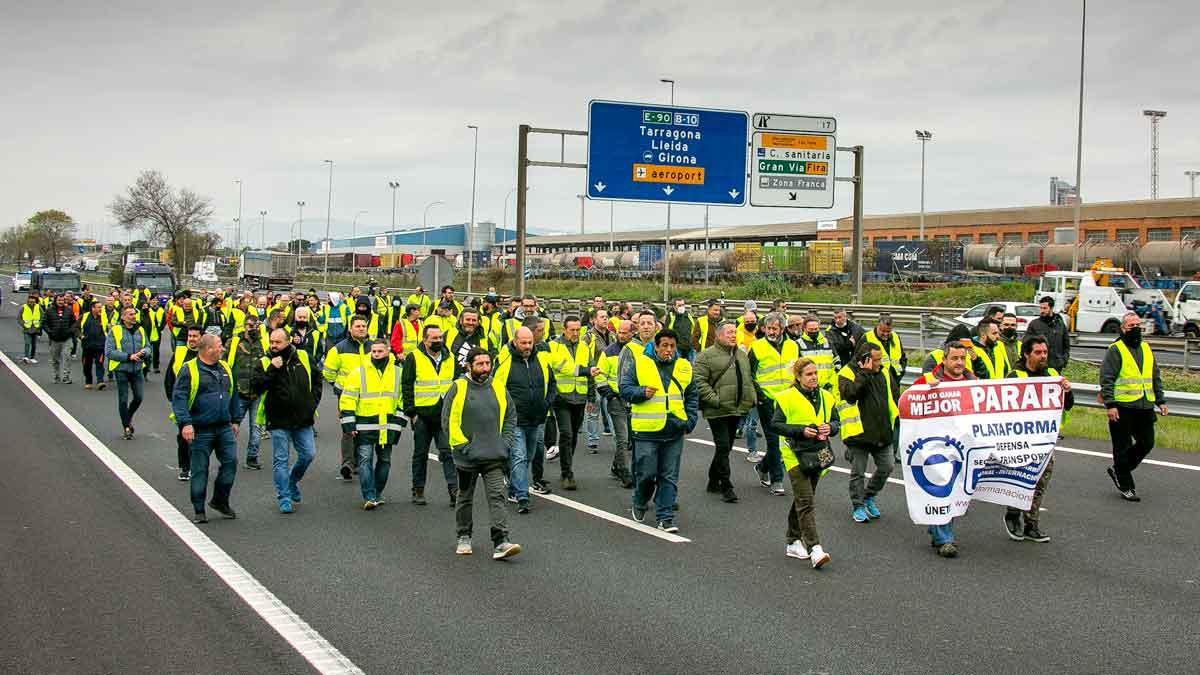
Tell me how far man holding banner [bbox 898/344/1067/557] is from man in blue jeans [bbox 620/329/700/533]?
1932 mm

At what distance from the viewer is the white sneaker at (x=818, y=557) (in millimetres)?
8719

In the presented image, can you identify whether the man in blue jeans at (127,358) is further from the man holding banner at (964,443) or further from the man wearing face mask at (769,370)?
the man holding banner at (964,443)

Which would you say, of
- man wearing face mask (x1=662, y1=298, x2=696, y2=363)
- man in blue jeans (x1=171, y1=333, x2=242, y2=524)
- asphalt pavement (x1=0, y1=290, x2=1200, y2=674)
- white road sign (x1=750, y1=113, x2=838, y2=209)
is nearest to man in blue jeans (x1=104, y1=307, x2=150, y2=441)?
asphalt pavement (x1=0, y1=290, x2=1200, y2=674)

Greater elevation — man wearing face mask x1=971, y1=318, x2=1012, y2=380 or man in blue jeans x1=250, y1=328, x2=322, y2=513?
man wearing face mask x1=971, y1=318, x2=1012, y2=380

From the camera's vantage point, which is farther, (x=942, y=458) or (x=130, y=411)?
(x=130, y=411)

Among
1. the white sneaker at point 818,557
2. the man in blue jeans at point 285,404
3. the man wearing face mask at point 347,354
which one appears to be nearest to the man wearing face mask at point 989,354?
the white sneaker at point 818,557

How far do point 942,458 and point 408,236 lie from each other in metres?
155

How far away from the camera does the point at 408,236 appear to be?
161 metres

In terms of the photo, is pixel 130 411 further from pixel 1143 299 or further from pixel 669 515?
pixel 1143 299

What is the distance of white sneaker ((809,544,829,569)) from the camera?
28.6ft

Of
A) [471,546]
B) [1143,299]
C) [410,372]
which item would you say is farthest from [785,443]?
[1143,299]

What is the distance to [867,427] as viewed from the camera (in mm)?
10570

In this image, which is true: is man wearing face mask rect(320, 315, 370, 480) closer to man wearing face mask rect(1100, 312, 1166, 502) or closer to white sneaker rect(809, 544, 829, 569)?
white sneaker rect(809, 544, 829, 569)

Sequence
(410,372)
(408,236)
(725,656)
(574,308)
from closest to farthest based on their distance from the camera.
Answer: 1. (725,656)
2. (410,372)
3. (574,308)
4. (408,236)
